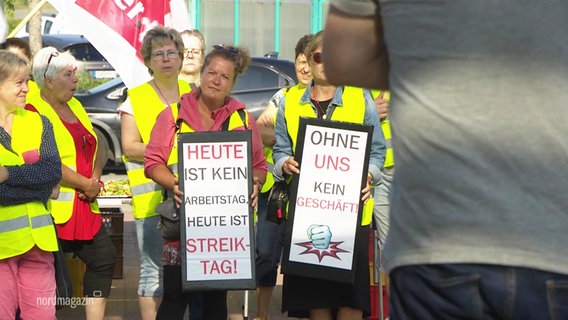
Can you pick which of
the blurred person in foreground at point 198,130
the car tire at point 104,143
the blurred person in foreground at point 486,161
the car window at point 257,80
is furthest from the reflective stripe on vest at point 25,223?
the car tire at point 104,143

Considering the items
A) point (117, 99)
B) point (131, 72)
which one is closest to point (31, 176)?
point (131, 72)

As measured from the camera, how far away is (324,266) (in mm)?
6465

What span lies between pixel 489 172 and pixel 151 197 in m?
4.89

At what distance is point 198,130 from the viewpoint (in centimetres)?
641

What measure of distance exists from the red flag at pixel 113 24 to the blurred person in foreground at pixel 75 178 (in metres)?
1.13

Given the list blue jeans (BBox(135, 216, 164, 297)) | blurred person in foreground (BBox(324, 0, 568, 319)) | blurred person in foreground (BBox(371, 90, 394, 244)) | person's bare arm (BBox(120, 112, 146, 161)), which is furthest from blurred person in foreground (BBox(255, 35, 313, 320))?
blurred person in foreground (BBox(324, 0, 568, 319))

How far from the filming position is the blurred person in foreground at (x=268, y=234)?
293 inches

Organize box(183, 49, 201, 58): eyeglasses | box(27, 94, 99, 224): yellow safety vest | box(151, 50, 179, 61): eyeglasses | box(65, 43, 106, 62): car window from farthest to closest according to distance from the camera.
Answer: box(65, 43, 106, 62): car window → box(183, 49, 201, 58): eyeglasses → box(151, 50, 179, 61): eyeglasses → box(27, 94, 99, 224): yellow safety vest

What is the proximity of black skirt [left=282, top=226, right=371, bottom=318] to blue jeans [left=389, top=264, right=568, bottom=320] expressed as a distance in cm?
430

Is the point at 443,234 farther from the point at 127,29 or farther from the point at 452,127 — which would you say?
the point at 127,29

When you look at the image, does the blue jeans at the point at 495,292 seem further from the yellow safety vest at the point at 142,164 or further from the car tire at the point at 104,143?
the car tire at the point at 104,143

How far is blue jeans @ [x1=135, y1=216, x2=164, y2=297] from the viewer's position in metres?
7.00

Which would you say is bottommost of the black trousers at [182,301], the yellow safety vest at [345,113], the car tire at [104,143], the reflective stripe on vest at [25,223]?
the car tire at [104,143]

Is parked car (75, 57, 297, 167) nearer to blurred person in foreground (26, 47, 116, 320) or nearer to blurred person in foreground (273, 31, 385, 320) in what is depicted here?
blurred person in foreground (26, 47, 116, 320)
